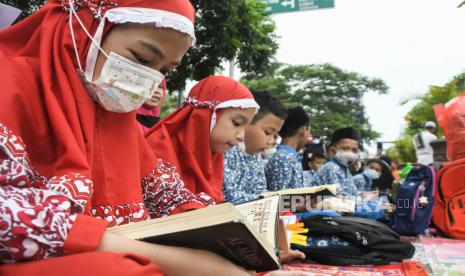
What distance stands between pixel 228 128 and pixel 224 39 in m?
2.85

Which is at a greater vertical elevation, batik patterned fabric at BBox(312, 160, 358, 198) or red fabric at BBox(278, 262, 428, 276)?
red fabric at BBox(278, 262, 428, 276)

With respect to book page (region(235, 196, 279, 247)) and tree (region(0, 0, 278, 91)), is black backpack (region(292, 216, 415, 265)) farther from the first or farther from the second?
tree (region(0, 0, 278, 91))

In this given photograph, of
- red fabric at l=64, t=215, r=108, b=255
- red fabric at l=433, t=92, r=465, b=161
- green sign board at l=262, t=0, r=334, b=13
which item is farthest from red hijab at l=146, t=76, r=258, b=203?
green sign board at l=262, t=0, r=334, b=13

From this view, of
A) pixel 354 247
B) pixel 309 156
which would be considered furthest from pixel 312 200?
pixel 309 156

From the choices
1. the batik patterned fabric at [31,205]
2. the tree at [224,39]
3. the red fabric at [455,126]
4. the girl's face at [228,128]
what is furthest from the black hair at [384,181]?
the batik patterned fabric at [31,205]

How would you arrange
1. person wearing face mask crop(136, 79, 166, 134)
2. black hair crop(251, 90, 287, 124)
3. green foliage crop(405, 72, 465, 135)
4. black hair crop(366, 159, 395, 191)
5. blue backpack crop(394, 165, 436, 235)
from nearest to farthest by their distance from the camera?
person wearing face mask crop(136, 79, 166, 134) → black hair crop(251, 90, 287, 124) → blue backpack crop(394, 165, 436, 235) → black hair crop(366, 159, 395, 191) → green foliage crop(405, 72, 465, 135)

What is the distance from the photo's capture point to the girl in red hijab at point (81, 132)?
2.61 ft

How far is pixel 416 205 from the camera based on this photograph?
3252 mm

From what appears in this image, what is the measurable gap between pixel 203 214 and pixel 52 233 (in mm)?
287

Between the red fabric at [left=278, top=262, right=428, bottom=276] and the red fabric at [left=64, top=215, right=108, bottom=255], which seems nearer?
the red fabric at [left=64, top=215, right=108, bottom=255]

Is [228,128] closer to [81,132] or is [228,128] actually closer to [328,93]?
[81,132]

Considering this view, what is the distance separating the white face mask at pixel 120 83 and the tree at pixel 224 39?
11.6 feet

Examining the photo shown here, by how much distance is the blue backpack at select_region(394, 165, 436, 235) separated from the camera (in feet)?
10.6

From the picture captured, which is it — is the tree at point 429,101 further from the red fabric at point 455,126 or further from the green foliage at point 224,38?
the red fabric at point 455,126
